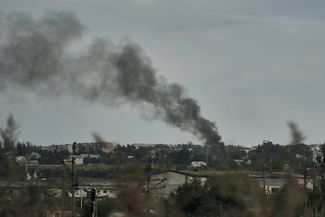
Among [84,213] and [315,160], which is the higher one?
[315,160]

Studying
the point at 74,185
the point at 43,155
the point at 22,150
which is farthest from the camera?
the point at 43,155

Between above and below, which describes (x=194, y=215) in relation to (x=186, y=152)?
below

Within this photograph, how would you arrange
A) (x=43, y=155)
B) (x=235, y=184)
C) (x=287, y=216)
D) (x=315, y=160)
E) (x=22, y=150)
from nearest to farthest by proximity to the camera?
(x=287, y=216) < (x=235, y=184) < (x=315, y=160) < (x=22, y=150) < (x=43, y=155)

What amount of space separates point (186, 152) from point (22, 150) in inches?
786

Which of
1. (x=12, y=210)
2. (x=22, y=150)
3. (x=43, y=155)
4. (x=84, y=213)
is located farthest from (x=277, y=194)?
(x=43, y=155)

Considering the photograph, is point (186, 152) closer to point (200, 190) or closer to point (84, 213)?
point (200, 190)

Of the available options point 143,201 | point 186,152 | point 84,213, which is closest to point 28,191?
point 84,213

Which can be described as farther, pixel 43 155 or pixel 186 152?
pixel 43 155

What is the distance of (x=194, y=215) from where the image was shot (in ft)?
202

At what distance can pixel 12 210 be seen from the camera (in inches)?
1897

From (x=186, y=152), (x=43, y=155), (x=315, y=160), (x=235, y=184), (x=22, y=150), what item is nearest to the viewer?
(x=235, y=184)

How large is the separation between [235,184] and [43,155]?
84.7 m

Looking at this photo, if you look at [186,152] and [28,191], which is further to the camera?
[186,152]

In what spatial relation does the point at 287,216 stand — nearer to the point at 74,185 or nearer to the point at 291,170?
the point at 291,170
